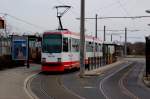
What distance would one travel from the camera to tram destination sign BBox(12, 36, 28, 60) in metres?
38.8

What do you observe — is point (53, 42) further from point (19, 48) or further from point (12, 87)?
point (12, 87)

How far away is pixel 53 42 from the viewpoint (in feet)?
118

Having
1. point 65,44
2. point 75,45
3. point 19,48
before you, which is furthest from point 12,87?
point 75,45

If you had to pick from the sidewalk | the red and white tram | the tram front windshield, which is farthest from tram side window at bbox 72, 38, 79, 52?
the sidewalk

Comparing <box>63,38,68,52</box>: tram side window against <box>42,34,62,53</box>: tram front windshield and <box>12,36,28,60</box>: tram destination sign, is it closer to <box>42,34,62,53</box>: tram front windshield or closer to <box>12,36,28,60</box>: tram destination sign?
<box>42,34,62,53</box>: tram front windshield

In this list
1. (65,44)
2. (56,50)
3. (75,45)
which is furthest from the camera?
(75,45)

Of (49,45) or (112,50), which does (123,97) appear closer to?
(49,45)

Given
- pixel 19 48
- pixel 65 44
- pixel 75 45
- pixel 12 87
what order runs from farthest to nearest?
1. pixel 75 45
2. pixel 19 48
3. pixel 65 44
4. pixel 12 87

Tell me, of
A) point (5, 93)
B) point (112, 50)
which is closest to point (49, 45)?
point (5, 93)

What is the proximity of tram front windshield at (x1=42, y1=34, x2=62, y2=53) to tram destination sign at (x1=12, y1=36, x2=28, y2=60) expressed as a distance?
3.60 m

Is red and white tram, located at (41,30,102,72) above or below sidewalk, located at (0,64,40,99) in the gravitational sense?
above

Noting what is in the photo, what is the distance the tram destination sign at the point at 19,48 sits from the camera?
127ft

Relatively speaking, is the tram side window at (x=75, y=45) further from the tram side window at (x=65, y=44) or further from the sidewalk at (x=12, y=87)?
the sidewalk at (x=12, y=87)

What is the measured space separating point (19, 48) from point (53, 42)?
14.2ft
